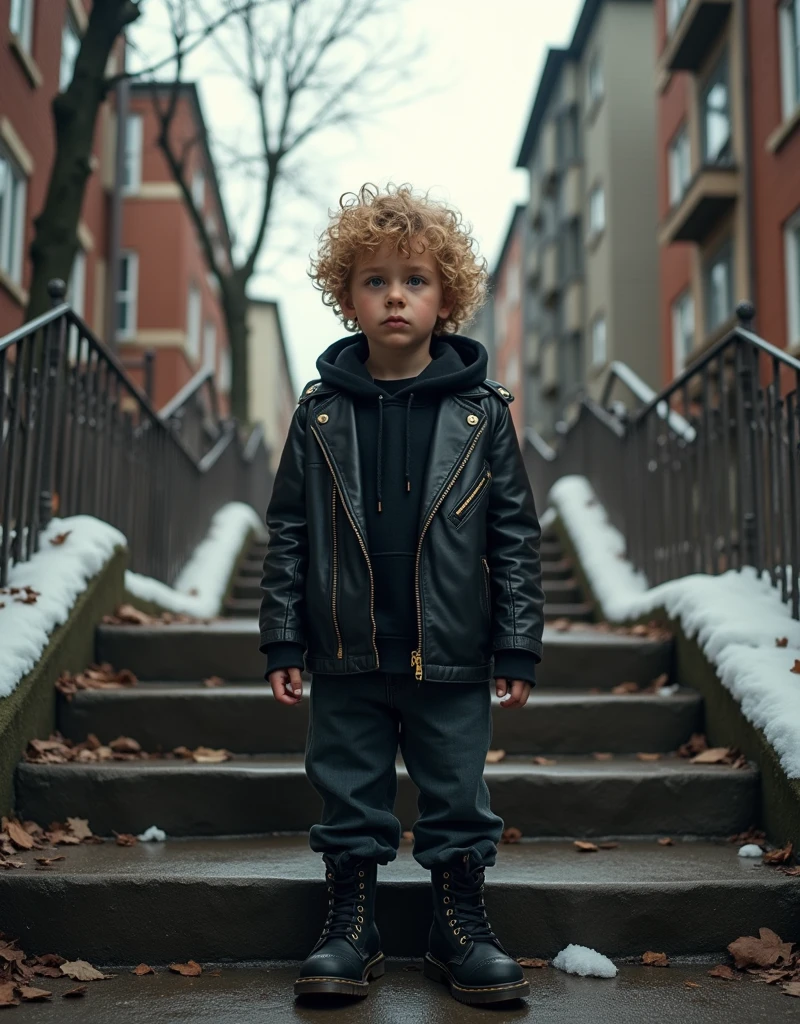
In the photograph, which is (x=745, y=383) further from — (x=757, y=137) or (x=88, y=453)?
(x=757, y=137)

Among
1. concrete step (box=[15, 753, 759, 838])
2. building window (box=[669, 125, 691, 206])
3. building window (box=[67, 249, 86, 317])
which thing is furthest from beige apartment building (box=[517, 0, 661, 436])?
concrete step (box=[15, 753, 759, 838])

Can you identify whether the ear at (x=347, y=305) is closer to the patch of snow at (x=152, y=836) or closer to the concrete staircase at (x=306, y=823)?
the concrete staircase at (x=306, y=823)

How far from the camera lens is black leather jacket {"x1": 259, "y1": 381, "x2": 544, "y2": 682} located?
257 cm

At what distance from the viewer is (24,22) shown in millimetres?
11953

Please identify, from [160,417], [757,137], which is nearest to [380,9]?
[757,137]

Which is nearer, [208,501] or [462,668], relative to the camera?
[462,668]

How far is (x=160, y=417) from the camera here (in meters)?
6.32

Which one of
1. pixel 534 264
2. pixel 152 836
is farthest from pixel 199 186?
pixel 152 836

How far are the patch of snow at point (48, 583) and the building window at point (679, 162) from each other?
14.3m

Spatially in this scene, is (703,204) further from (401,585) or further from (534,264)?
(534,264)

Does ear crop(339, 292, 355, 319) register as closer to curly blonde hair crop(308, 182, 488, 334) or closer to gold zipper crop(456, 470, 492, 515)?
curly blonde hair crop(308, 182, 488, 334)

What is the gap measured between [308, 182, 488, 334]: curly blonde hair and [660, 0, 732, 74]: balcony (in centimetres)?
1281

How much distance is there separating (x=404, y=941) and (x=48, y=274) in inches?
225

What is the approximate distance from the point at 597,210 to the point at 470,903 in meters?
22.0
